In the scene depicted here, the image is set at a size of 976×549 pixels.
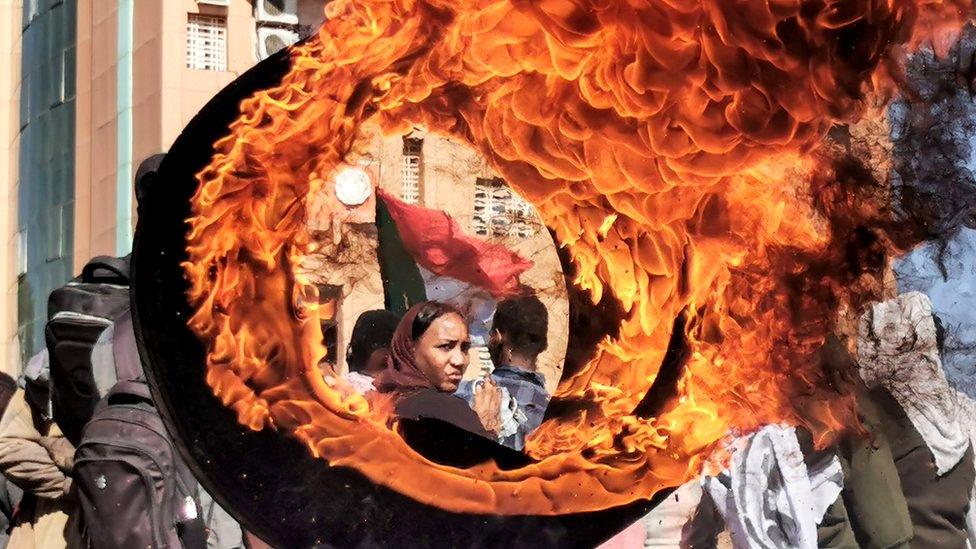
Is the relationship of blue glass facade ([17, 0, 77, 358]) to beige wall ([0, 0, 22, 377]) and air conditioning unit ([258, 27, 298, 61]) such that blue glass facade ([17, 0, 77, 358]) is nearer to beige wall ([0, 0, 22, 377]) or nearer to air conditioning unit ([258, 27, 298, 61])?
beige wall ([0, 0, 22, 377])

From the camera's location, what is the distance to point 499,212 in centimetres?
534

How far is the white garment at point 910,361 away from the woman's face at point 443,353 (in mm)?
1236

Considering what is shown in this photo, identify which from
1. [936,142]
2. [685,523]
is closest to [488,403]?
[936,142]

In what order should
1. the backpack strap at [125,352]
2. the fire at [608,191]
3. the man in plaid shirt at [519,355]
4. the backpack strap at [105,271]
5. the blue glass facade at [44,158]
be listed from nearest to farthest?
Result: 1. the fire at [608,191]
2. the man in plaid shirt at [519,355]
3. the backpack strap at [125,352]
4. the backpack strap at [105,271]
5. the blue glass facade at [44,158]

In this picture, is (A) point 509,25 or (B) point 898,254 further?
(B) point 898,254

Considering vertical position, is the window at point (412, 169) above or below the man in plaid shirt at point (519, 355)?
above

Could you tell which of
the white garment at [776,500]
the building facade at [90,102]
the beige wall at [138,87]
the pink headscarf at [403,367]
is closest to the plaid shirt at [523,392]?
the pink headscarf at [403,367]

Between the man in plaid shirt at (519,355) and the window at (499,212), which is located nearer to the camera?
the man in plaid shirt at (519,355)

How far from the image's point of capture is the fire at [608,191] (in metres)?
4.68

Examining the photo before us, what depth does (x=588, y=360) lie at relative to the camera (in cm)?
518

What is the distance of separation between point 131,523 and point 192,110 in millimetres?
5956

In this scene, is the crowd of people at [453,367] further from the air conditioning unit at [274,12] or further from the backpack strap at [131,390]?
the air conditioning unit at [274,12]

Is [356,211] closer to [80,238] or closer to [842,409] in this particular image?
[842,409]

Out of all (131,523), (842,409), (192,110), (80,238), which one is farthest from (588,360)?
(80,238)
